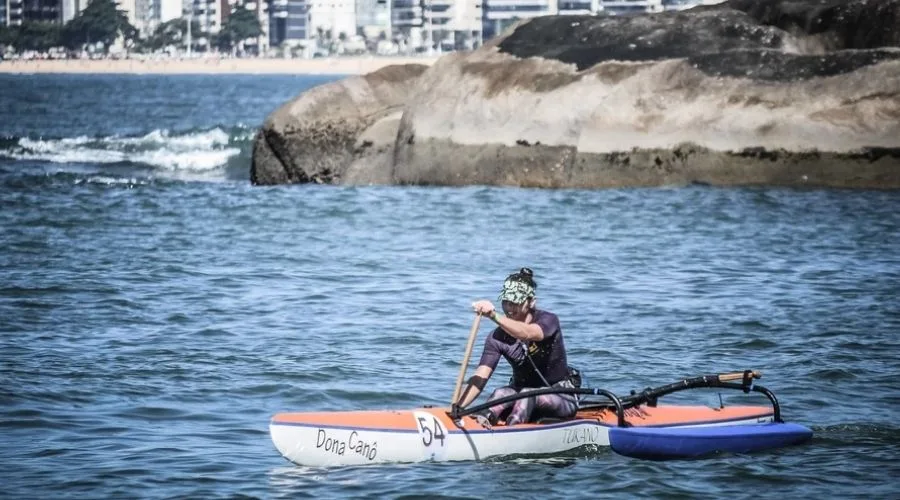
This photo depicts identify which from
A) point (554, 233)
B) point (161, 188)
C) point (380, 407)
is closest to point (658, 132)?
point (554, 233)

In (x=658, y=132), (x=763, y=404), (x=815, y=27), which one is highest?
(x=815, y=27)

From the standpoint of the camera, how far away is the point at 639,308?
18.7 m

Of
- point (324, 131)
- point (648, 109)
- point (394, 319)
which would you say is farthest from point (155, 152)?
point (394, 319)

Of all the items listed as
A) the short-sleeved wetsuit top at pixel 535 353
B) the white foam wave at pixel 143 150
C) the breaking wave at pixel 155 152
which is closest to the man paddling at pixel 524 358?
the short-sleeved wetsuit top at pixel 535 353

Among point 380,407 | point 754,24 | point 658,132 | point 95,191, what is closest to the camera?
point 380,407

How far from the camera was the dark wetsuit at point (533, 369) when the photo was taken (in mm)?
12359

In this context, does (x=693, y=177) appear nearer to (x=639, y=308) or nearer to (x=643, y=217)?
(x=643, y=217)

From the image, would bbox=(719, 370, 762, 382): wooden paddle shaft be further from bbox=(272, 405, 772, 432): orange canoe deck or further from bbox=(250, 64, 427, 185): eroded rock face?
bbox=(250, 64, 427, 185): eroded rock face

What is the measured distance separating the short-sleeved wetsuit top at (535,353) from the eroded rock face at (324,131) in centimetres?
1927

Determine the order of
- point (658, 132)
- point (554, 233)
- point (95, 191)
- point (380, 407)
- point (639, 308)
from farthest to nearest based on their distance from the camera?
point (95, 191) < point (658, 132) < point (554, 233) < point (639, 308) < point (380, 407)

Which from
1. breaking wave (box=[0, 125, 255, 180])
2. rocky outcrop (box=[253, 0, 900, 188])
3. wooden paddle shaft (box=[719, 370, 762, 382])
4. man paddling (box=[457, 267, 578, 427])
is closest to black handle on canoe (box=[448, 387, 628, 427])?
man paddling (box=[457, 267, 578, 427])

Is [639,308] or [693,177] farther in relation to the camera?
[693,177]

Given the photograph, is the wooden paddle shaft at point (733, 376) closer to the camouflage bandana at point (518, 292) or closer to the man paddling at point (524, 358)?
the man paddling at point (524, 358)

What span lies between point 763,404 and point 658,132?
14004 millimetres
